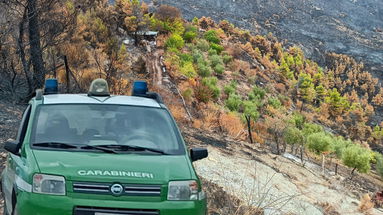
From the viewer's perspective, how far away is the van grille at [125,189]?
4.03 meters

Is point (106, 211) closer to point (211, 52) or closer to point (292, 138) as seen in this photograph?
point (292, 138)

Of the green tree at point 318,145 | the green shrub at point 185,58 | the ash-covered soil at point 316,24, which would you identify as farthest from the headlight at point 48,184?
the ash-covered soil at point 316,24

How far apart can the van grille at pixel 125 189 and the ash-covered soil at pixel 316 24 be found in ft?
269

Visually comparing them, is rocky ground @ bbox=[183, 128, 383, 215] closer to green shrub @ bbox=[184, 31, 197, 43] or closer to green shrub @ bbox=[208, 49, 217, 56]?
green shrub @ bbox=[208, 49, 217, 56]

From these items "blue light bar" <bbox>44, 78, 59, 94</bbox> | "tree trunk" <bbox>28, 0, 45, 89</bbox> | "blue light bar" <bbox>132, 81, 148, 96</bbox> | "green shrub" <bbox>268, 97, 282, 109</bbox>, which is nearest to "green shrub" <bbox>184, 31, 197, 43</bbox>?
"green shrub" <bbox>268, 97, 282, 109</bbox>

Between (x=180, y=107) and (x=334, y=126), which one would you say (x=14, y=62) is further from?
(x=334, y=126)

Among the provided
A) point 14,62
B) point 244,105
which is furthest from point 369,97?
point 14,62

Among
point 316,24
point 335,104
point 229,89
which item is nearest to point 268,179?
point 229,89

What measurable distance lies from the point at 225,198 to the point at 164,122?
277cm

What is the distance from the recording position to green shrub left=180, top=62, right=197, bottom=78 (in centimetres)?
3241

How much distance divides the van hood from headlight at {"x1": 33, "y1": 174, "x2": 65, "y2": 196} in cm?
4

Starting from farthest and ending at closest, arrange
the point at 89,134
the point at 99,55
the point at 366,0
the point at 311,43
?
the point at 366,0
the point at 311,43
the point at 99,55
the point at 89,134

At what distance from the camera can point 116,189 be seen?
4.06 meters

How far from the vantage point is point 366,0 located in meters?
123
